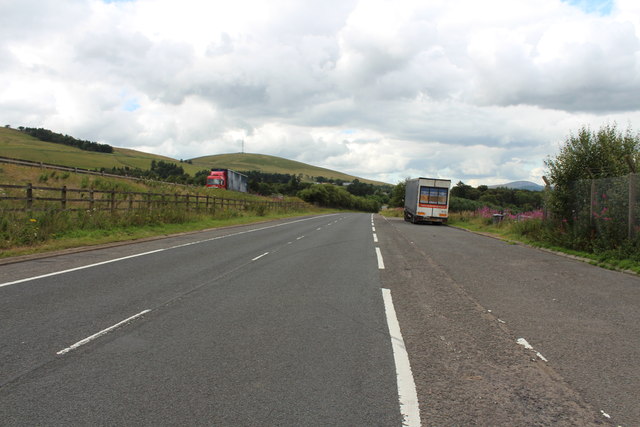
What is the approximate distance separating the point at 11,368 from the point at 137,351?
108cm

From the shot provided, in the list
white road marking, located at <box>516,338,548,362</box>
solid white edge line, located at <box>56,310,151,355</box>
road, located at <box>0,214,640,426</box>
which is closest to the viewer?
road, located at <box>0,214,640,426</box>

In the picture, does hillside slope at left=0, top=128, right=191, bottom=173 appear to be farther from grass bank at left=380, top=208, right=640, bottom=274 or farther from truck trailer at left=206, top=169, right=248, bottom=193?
grass bank at left=380, top=208, right=640, bottom=274

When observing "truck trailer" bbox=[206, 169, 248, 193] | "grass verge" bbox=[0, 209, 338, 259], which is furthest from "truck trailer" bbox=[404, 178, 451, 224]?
"truck trailer" bbox=[206, 169, 248, 193]

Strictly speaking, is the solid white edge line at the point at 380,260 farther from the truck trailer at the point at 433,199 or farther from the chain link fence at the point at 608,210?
the truck trailer at the point at 433,199

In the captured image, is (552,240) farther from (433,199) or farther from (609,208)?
(433,199)

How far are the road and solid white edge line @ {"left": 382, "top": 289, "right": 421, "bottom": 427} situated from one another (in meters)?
0.03

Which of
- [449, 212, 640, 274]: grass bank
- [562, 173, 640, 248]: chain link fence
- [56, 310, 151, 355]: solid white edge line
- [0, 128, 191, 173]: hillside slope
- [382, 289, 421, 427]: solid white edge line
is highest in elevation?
[0, 128, 191, 173]: hillside slope

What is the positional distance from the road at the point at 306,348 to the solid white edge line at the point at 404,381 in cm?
3

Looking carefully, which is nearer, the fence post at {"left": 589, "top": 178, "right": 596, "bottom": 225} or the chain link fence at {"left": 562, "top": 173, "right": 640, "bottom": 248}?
the chain link fence at {"left": 562, "top": 173, "right": 640, "bottom": 248}

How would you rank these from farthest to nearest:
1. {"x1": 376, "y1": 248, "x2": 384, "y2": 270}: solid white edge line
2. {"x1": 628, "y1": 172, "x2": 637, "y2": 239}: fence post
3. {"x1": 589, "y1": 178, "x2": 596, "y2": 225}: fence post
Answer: {"x1": 589, "y1": 178, "x2": 596, "y2": 225}: fence post, {"x1": 628, "y1": 172, "x2": 637, "y2": 239}: fence post, {"x1": 376, "y1": 248, "x2": 384, "y2": 270}: solid white edge line

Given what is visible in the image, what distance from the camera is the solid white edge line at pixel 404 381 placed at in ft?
11.1

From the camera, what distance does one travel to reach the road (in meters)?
3.52

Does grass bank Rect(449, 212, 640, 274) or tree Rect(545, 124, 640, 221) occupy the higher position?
tree Rect(545, 124, 640, 221)

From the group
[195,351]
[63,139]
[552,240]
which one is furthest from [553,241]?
[63,139]
